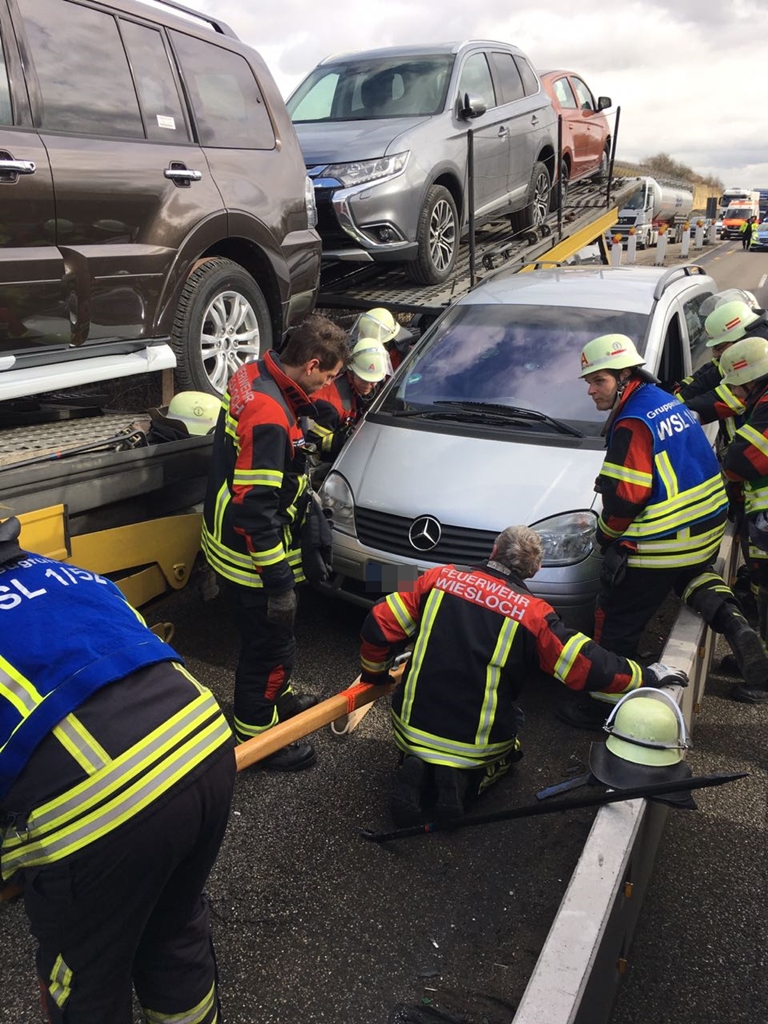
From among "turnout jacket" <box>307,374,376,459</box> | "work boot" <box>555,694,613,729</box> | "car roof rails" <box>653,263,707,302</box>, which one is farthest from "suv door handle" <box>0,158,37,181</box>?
"car roof rails" <box>653,263,707,302</box>

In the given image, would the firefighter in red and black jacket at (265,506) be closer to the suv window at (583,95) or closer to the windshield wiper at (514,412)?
the windshield wiper at (514,412)

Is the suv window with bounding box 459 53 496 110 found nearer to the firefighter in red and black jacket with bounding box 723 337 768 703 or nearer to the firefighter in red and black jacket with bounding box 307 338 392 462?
the firefighter in red and black jacket with bounding box 307 338 392 462

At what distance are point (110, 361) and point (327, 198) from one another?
3039 millimetres

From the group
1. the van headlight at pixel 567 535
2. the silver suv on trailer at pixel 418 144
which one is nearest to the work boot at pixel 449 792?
the van headlight at pixel 567 535

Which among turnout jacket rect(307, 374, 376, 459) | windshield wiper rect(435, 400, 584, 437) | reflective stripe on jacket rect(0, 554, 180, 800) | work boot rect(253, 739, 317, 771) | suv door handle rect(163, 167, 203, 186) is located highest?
suv door handle rect(163, 167, 203, 186)

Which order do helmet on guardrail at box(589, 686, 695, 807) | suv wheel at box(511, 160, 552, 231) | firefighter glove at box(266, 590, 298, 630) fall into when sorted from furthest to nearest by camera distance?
1. suv wheel at box(511, 160, 552, 231)
2. firefighter glove at box(266, 590, 298, 630)
3. helmet on guardrail at box(589, 686, 695, 807)

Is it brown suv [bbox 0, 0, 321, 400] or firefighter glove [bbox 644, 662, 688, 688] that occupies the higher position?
brown suv [bbox 0, 0, 321, 400]

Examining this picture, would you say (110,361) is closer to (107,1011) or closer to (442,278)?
(107,1011)

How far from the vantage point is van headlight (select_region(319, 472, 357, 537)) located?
4311mm

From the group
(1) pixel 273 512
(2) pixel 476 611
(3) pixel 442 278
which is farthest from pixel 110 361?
(3) pixel 442 278

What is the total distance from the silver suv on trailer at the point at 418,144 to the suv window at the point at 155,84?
7.03 ft

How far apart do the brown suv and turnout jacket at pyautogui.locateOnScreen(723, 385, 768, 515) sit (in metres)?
2.61

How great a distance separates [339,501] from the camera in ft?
14.4

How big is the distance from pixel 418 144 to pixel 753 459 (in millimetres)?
3870
